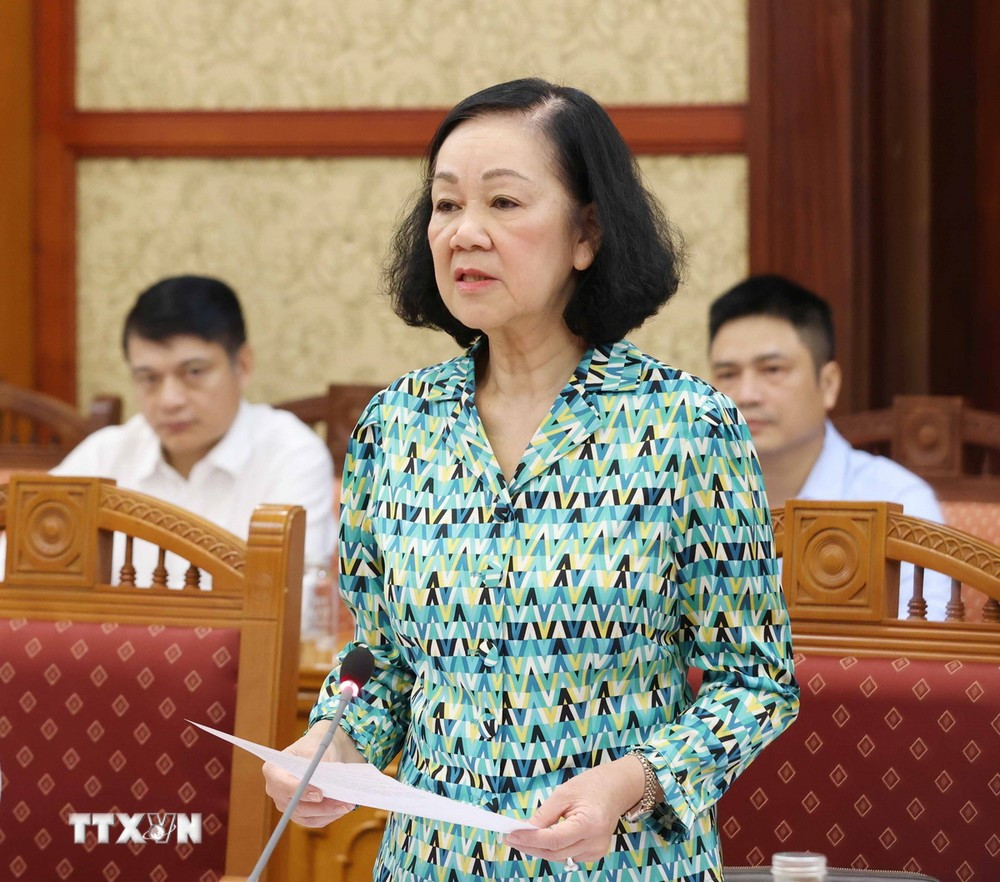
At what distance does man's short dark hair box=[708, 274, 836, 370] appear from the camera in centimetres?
293

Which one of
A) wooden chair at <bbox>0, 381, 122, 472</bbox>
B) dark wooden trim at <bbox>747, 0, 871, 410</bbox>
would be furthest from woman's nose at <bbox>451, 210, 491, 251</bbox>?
dark wooden trim at <bbox>747, 0, 871, 410</bbox>

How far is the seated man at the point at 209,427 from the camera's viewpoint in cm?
300

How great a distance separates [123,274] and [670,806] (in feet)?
10.8

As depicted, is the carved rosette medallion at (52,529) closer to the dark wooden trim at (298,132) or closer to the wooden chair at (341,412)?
the wooden chair at (341,412)

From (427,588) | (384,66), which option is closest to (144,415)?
(384,66)

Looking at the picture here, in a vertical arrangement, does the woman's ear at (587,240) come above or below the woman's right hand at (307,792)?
above

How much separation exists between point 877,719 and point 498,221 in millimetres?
688

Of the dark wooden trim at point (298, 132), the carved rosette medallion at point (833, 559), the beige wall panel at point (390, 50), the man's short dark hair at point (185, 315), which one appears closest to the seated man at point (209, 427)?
the man's short dark hair at point (185, 315)

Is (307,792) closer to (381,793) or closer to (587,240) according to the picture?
(381,793)

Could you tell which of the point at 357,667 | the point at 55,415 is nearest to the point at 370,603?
the point at 357,667

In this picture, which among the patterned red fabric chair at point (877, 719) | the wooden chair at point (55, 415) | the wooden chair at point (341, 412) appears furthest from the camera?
the wooden chair at point (55, 415)

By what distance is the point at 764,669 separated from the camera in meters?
1.11
